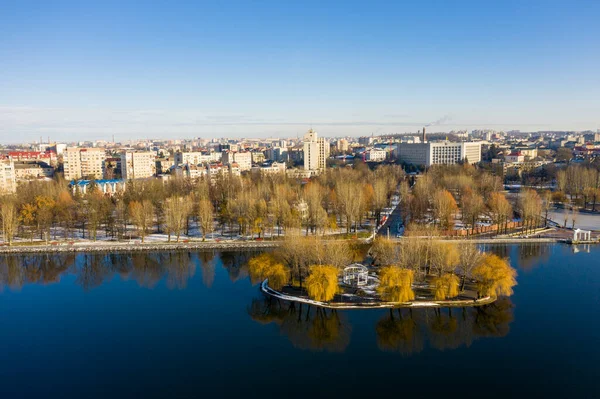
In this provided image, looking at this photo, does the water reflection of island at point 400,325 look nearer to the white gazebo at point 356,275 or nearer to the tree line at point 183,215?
the white gazebo at point 356,275

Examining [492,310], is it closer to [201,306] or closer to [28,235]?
[201,306]

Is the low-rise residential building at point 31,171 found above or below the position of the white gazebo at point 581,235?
above

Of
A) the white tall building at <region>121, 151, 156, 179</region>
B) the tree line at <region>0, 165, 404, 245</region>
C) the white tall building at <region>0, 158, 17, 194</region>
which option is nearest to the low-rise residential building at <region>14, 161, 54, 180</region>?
the white tall building at <region>0, 158, 17, 194</region>

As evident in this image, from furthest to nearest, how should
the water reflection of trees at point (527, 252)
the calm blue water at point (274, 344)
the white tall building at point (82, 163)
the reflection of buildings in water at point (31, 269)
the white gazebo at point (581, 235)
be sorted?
the white tall building at point (82, 163) < the white gazebo at point (581, 235) < the water reflection of trees at point (527, 252) < the reflection of buildings in water at point (31, 269) < the calm blue water at point (274, 344)

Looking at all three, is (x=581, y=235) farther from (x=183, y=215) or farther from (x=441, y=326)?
(x=183, y=215)

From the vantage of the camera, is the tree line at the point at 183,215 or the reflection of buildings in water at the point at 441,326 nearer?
the reflection of buildings in water at the point at 441,326

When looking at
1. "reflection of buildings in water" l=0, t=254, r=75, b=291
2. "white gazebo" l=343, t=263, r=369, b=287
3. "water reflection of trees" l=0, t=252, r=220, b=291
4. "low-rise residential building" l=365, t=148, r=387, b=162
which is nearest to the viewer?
"white gazebo" l=343, t=263, r=369, b=287

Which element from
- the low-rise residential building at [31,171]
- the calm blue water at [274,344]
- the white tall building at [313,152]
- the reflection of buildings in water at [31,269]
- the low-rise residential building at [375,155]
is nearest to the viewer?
the calm blue water at [274,344]

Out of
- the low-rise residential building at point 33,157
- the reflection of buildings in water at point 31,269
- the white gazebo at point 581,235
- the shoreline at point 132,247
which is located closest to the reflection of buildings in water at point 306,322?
the shoreline at point 132,247

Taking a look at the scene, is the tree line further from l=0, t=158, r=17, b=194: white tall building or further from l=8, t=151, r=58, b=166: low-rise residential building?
l=8, t=151, r=58, b=166: low-rise residential building
